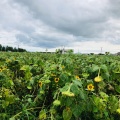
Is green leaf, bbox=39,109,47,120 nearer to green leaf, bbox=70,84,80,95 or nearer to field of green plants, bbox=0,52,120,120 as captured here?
field of green plants, bbox=0,52,120,120

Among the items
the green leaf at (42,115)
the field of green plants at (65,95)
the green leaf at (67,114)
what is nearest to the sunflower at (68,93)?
the field of green plants at (65,95)

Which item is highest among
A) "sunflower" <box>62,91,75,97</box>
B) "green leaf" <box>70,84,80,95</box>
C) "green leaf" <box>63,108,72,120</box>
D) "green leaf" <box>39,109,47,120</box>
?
"green leaf" <box>70,84,80,95</box>

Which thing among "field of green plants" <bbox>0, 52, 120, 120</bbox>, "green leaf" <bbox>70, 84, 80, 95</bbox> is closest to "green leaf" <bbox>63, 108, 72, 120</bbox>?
"field of green plants" <bbox>0, 52, 120, 120</bbox>

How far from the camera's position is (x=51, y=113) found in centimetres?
252

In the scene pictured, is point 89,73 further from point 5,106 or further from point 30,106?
point 5,106

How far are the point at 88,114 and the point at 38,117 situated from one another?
0.46 m

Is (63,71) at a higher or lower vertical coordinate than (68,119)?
higher

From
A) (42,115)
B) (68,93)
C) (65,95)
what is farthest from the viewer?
(42,115)

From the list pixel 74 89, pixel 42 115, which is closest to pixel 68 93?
pixel 74 89

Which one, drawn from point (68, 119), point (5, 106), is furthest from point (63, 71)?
point (5, 106)

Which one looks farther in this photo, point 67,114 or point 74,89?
point 67,114

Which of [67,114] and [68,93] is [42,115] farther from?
[68,93]

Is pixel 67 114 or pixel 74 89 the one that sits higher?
pixel 74 89

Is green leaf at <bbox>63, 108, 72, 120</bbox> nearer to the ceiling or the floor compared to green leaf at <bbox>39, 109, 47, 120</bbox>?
nearer to the ceiling
